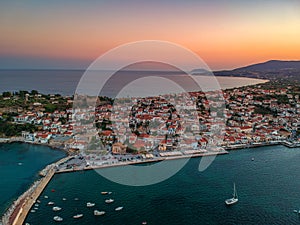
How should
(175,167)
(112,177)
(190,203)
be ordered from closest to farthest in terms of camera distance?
(190,203) < (112,177) < (175,167)

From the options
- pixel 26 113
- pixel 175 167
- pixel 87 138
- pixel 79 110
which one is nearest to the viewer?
pixel 175 167

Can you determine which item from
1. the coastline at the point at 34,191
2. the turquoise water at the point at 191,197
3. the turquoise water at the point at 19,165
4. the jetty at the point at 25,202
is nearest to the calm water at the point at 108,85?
the turquoise water at the point at 19,165

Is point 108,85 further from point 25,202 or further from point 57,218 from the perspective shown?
point 57,218

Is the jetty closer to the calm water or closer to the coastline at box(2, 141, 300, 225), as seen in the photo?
the coastline at box(2, 141, 300, 225)

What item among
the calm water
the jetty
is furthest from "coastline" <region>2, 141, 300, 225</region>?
the calm water

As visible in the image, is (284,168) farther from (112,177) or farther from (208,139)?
(112,177)

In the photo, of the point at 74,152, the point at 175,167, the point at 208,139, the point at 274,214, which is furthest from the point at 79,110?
the point at 274,214

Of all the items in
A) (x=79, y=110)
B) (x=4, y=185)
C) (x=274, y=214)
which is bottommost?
(x=274, y=214)
